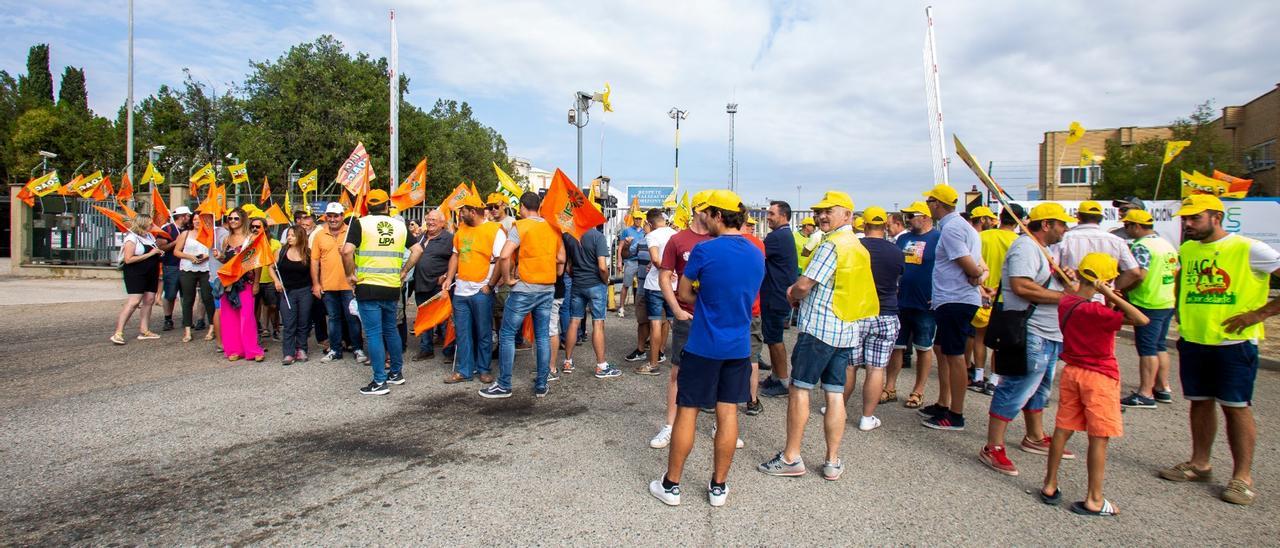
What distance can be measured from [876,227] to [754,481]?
8.27ft

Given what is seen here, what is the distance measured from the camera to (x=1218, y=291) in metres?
4.18

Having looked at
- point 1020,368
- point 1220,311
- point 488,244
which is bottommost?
point 1020,368

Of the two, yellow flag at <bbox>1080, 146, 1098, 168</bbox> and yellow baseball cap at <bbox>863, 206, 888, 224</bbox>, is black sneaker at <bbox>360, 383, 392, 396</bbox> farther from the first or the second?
yellow flag at <bbox>1080, 146, 1098, 168</bbox>

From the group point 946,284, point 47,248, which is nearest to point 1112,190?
point 946,284

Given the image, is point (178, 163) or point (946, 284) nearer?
point (946, 284)

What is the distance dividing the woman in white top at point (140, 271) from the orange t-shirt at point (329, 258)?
3.25 m

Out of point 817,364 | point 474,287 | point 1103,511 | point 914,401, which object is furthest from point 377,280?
point 1103,511

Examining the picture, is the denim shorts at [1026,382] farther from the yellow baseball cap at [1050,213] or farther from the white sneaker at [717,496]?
the white sneaker at [717,496]

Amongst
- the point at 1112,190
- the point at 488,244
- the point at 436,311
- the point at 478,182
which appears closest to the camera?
the point at 488,244

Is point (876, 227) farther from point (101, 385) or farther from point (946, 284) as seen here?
point (101, 385)

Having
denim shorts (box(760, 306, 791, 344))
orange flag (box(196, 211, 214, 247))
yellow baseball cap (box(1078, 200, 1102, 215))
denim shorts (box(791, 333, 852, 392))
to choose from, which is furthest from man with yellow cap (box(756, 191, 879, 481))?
orange flag (box(196, 211, 214, 247))

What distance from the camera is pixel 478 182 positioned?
156 feet

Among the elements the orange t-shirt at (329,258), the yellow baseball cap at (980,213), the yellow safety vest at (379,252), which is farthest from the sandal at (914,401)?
the orange t-shirt at (329,258)

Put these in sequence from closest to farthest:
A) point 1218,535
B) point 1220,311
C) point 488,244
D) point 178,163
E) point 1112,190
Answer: point 1218,535 < point 1220,311 < point 488,244 < point 1112,190 < point 178,163
